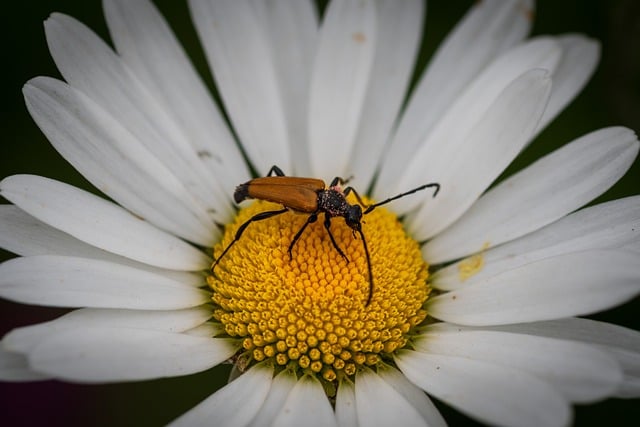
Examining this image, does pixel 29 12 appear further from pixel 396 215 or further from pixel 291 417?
pixel 291 417

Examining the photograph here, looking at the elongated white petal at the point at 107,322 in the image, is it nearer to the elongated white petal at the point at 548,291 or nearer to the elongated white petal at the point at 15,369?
the elongated white petal at the point at 15,369

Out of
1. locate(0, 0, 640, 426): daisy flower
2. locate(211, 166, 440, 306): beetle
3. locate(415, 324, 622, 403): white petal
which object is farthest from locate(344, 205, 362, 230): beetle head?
locate(415, 324, 622, 403): white petal

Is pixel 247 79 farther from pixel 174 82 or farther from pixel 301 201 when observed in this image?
pixel 301 201

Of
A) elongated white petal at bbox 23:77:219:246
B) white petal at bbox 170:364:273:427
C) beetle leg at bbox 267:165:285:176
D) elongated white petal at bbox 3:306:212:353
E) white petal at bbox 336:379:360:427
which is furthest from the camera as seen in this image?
beetle leg at bbox 267:165:285:176

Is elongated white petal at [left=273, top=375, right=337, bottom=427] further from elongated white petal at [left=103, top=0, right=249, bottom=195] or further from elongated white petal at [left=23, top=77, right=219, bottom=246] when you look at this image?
elongated white petal at [left=103, top=0, right=249, bottom=195]

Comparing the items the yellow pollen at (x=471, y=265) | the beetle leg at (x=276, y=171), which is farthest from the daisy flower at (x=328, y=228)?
the beetle leg at (x=276, y=171)

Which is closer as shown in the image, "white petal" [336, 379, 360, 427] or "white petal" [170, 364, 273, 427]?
"white petal" [170, 364, 273, 427]
